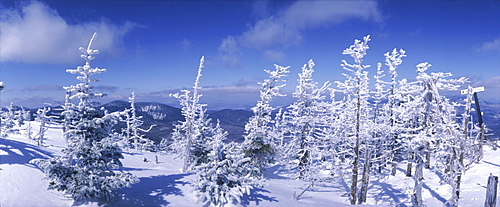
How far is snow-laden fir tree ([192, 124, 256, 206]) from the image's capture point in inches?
439

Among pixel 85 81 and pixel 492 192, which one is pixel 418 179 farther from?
pixel 85 81

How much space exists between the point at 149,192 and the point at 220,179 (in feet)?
12.4

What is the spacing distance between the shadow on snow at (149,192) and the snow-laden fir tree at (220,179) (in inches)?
65.3

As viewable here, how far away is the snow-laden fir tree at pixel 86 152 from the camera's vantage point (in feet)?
32.2

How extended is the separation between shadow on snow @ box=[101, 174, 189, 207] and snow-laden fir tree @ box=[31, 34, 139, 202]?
0.84 m

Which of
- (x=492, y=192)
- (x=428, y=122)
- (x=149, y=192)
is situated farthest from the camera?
(x=149, y=192)

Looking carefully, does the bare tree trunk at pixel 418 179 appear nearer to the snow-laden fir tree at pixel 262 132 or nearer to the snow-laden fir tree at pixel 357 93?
the snow-laden fir tree at pixel 357 93

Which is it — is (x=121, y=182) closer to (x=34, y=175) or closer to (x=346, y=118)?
(x=34, y=175)

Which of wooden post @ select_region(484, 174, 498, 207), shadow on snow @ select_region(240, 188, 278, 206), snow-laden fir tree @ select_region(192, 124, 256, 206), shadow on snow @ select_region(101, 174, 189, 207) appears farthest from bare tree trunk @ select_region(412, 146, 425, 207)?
shadow on snow @ select_region(101, 174, 189, 207)

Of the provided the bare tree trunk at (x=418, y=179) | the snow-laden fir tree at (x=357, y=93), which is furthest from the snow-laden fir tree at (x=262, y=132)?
the bare tree trunk at (x=418, y=179)

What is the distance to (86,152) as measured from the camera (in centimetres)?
1006

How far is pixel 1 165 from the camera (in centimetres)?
1284

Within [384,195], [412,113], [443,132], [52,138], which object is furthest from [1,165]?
[52,138]

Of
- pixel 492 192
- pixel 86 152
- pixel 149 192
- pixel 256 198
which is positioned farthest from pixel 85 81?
pixel 492 192
